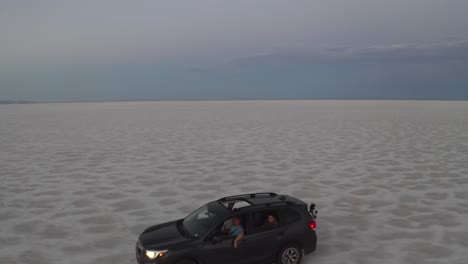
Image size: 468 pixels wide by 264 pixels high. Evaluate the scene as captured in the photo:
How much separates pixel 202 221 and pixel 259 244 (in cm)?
122

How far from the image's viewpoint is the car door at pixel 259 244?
23.3ft

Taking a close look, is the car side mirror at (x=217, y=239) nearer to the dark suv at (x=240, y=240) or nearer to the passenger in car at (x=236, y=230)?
the dark suv at (x=240, y=240)

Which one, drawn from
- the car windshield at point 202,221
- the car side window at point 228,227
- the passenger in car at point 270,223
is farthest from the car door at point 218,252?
the passenger in car at point 270,223

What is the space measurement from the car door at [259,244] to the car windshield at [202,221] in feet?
2.15

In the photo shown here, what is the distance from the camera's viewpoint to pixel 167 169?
17.1 meters

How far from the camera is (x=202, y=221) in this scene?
747 cm

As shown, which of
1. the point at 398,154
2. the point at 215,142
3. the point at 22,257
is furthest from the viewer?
the point at 215,142

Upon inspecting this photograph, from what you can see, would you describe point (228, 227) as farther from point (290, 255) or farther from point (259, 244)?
point (290, 255)

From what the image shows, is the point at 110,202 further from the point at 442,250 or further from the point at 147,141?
the point at 147,141

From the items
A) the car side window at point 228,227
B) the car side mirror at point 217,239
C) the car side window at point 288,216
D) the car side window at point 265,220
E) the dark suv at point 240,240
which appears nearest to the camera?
the dark suv at point 240,240

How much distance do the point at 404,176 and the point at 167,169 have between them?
10231mm

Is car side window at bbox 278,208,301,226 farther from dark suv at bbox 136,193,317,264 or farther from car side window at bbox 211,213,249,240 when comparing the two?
car side window at bbox 211,213,249,240

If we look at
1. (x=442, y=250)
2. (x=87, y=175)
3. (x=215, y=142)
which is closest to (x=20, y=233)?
(x=87, y=175)

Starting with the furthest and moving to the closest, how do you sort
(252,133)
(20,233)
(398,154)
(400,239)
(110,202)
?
(252,133), (398,154), (110,202), (20,233), (400,239)
